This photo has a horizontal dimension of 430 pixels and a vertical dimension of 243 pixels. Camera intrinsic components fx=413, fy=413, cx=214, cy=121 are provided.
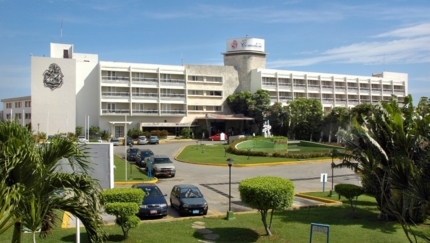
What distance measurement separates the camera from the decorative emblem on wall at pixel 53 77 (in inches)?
2483

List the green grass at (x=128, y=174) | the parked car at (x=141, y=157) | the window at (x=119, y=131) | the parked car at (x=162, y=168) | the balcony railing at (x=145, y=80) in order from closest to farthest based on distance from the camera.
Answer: the green grass at (x=128, y=174) < the parked car at (x=162, y=168) < the parked car at (x=141, y=157) < the window at (x=119, y=131) < the balcony railing at (x=145, y=80)

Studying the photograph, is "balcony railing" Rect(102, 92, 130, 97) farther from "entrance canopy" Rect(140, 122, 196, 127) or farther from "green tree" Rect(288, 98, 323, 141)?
"green tree" Rect(288, 98, 323, 141)

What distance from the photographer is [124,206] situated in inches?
495

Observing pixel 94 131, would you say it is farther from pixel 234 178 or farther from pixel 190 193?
pixel 190 193

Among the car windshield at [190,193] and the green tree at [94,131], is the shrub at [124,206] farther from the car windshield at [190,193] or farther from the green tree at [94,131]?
the green tree at [94,131]

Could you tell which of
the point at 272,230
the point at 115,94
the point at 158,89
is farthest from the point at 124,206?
the point at 158,89

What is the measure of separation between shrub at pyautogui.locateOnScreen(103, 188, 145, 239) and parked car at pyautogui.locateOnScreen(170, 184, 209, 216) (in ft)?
15.2

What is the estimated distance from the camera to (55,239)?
13188mm

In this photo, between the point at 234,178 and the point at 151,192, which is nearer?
the point at 151,192

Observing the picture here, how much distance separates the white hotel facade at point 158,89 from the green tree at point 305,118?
11.7 metres

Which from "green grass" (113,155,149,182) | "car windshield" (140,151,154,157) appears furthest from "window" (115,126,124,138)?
"green grass" (113,155,149,182)

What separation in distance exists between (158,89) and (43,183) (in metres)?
64.7

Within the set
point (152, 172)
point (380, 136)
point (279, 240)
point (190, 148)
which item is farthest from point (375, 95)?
point (279, 240)

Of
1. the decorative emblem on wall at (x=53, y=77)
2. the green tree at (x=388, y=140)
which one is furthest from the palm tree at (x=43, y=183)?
the decorative emblem on wall at (x=53, y=77)
